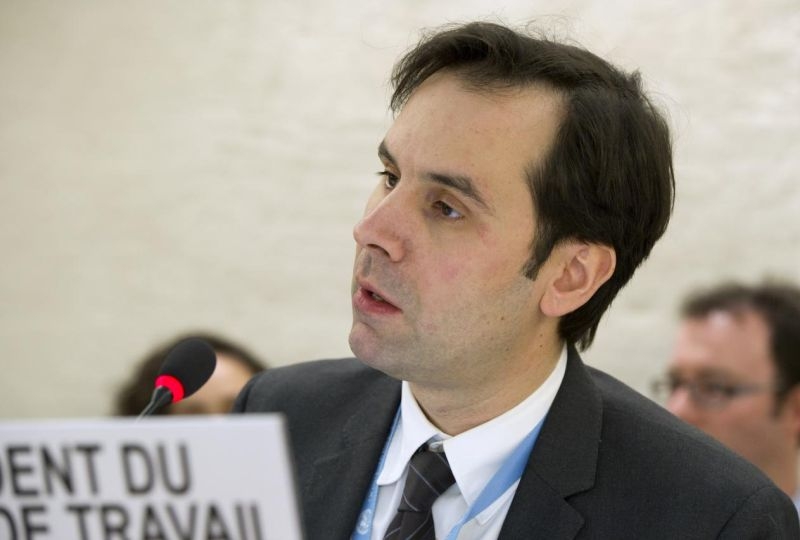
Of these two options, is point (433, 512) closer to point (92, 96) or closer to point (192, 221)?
point (192, 221)

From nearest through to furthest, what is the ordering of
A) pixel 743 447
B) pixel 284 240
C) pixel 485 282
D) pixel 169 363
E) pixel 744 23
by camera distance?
pixel 169 363 → pixel 485 282 → pixel 743 447 → pixel 744 23 → pixel 284 240

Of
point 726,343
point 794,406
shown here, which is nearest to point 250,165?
point 726,343

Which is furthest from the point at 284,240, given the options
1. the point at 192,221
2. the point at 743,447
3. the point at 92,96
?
the point at 743,447

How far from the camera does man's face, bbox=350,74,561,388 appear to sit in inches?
68.8

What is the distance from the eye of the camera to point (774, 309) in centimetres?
325

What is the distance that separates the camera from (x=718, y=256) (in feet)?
12.9

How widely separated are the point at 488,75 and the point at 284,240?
245 centimetres

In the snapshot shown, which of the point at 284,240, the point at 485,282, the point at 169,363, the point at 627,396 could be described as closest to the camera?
the point at 169,363

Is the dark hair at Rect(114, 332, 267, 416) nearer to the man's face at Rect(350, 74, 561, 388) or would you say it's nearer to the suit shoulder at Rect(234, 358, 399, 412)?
the suit shoulder at Rect(234, 358, 399, 412)

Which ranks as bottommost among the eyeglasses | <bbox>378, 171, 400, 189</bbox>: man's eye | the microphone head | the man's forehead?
the eyeglasses

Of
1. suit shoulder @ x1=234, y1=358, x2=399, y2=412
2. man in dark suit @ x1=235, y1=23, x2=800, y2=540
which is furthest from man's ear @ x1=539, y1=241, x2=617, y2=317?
suit shoulder @ x1=234, y1=358, x2=399, y2=412

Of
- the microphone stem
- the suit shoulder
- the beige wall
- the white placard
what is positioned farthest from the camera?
the beige wall

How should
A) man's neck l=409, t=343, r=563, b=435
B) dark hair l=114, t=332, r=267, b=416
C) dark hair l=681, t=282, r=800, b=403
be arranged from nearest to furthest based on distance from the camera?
man's neck l=409, t=343, r=563, b=435 < dark hair l=114, t=332, r=267, b=416 < dark hair l=681, t=282, r=800, b=403

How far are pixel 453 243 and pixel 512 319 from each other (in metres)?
0.17
